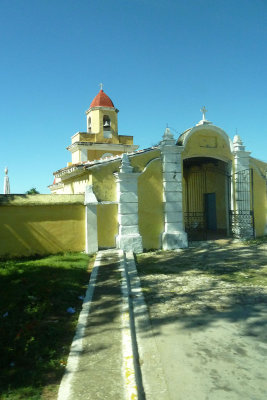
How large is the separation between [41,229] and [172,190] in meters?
5.13

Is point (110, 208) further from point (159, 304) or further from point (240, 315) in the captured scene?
point (240, 315)

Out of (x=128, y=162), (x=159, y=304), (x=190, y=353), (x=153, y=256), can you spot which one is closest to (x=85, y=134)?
(x=128, y=162)

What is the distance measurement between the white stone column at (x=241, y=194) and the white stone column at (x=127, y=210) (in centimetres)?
503

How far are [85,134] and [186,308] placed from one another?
1696 cm

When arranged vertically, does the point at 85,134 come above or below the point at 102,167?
above

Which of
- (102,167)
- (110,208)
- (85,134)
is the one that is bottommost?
(110,208)

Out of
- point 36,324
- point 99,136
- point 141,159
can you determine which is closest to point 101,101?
point 99,136

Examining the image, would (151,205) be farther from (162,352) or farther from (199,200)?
(162,352)

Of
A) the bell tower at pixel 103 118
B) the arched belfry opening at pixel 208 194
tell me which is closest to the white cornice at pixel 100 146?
the bell tower at pixel 103 118

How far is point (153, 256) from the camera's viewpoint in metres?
10.9

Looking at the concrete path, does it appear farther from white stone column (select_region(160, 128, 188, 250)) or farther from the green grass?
white stone column (select_region(160, 128, 188, 250))

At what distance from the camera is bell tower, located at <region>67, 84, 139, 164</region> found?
818 inches

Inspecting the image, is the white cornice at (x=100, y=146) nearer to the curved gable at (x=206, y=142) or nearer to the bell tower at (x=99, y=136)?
the bell tower at (x=99, y=136)

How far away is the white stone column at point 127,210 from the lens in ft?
36.9
